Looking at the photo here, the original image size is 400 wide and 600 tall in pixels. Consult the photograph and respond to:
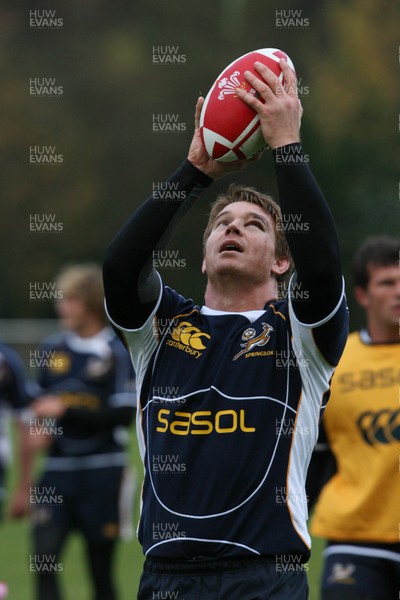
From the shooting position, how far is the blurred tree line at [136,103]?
29281 mm

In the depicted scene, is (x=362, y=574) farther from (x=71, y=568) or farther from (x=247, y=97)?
(x=71, y=568)

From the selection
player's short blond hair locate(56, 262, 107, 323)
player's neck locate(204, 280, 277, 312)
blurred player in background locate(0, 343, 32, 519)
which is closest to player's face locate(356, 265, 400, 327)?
player's neck locate(204, 280, 277, 312)

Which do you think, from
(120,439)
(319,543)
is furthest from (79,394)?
(319,543)

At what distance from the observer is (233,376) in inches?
145

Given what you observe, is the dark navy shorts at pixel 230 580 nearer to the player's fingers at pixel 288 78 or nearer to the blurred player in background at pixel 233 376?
the blurred player in background at pixel 233 376

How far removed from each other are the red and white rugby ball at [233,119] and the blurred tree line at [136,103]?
22561mm

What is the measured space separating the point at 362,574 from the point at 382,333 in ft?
4.19

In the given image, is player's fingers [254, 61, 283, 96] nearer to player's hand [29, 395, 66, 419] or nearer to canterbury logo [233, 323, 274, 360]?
canterbury logo [233, 323, 274, 360]

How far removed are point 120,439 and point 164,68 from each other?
2856cm

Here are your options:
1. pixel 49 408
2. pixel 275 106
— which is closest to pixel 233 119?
pixel 275 106

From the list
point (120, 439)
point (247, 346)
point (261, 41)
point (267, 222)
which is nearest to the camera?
point (247, 346)

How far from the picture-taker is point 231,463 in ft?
11.8

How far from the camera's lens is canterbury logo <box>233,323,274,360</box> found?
373cm

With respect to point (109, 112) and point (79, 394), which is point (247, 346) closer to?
point (79, 394)
